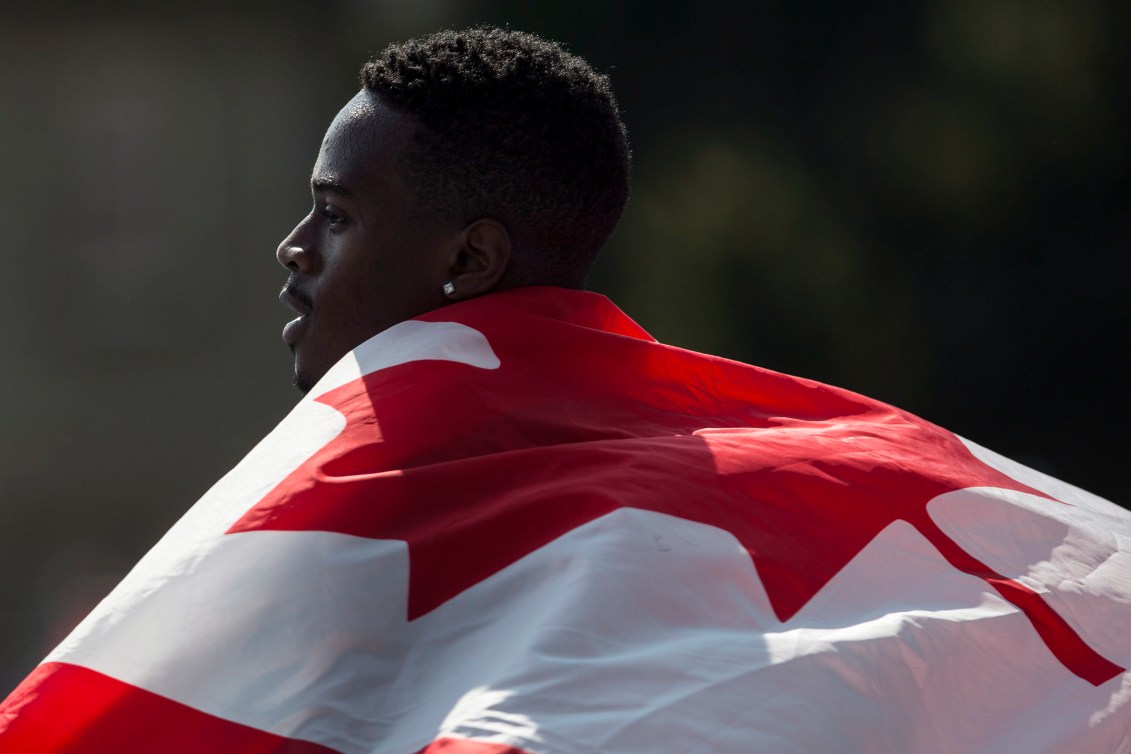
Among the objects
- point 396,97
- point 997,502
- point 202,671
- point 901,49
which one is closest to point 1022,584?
point 997,502

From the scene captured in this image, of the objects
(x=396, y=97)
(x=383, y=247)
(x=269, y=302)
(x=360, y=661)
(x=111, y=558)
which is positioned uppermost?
(x=396, y=97)

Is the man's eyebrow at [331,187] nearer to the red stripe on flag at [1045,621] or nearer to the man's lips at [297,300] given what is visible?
the man's lips at [297,300]

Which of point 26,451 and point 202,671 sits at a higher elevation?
point 202,671

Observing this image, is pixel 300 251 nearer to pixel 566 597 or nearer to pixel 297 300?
Answer: pixel 297 300

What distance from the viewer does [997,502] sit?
1.02 m

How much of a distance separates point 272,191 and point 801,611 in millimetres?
2918

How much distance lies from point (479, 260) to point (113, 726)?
2.01ft

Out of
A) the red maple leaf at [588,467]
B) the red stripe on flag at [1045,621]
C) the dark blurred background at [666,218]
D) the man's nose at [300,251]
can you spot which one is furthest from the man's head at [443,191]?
Answer: the dark blurred background at [666,218]

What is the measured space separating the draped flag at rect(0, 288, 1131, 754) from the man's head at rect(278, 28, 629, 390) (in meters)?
0.19

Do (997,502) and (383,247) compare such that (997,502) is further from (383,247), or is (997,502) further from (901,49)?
(901,49)

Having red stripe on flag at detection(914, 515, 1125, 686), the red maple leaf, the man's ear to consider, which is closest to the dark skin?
the man's ear

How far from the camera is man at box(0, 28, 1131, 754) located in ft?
2.34

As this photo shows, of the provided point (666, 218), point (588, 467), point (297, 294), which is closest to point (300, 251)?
point (297, 294)

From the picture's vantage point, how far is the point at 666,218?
3342 mm
